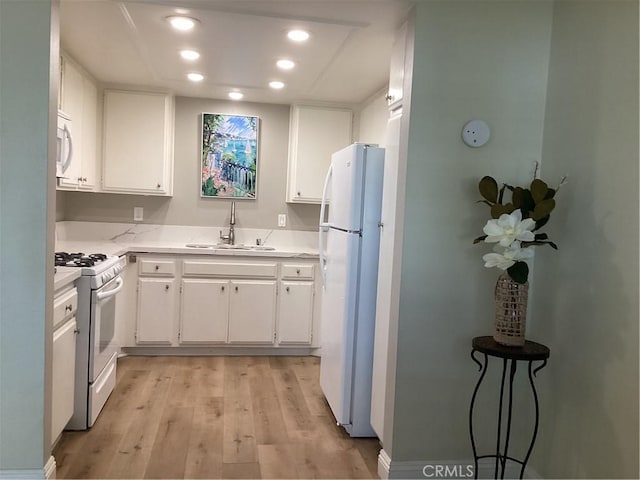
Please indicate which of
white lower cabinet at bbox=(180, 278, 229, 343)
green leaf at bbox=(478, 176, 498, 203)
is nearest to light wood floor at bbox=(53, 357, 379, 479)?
white lower cabinet at bbox=(180, 278, 229, 343)

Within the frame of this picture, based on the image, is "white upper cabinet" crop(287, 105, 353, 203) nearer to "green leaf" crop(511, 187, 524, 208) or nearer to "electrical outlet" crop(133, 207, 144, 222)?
"electrical outlet" crop(133, 207, 144, 222)

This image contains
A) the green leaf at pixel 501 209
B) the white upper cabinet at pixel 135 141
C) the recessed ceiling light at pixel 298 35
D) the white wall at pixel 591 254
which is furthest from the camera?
the white upper cabinet at pixel 135 141

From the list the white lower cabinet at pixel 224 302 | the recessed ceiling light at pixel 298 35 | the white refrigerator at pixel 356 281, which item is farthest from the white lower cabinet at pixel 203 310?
the recessed ceiling light at pixel 298 35

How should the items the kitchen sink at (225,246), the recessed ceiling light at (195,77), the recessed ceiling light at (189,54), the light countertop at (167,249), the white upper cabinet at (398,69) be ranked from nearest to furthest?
the white upper cabinet at (398,69)
the recessed ceiling light at (189,54)
the recessed ceiling light at (195,77)
the light countertop at (167,249)
the kitchen sink at (225,246)

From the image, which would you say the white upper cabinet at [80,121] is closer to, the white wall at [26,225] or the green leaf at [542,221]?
the white wall at [26,225]

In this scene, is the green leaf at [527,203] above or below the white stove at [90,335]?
above

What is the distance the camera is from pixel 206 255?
420 cm

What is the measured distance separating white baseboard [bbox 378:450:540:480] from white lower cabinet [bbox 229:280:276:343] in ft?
6.65

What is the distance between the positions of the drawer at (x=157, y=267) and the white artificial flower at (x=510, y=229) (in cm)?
287

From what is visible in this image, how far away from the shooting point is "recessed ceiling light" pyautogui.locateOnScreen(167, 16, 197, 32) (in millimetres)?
2607

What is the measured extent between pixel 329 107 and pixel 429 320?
107 inches

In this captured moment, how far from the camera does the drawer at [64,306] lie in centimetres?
237

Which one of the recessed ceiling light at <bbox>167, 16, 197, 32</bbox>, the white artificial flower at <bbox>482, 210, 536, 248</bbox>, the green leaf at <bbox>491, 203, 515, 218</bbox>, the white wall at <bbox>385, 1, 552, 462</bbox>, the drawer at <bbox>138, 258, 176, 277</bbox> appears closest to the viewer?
the white artificial flower at <bbox>482, 210, 536, 248</bbox>

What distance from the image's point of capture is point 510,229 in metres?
1.99
